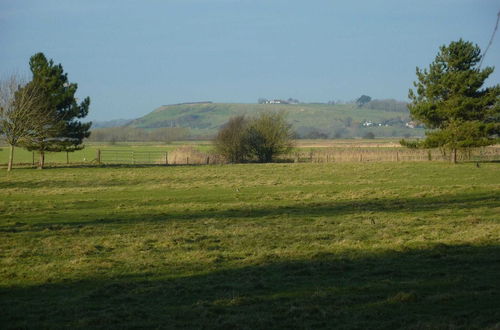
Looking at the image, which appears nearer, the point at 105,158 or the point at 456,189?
the point at 456,189

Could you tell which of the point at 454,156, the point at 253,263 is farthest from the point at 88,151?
the point at 253,263

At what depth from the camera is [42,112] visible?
1934 inches

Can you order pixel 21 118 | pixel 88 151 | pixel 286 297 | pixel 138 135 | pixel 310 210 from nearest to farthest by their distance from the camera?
pixel 286 297 → pixel 310 210 → pixel 21 118 → pixel 88 151 → pixel 138 135

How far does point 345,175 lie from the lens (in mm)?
37250

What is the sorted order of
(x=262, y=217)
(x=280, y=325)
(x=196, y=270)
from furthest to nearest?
(x=262, y=217)
(x=196, y=270)
(x=280, y=325)

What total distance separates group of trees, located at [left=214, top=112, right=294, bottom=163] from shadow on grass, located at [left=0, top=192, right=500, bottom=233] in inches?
1455

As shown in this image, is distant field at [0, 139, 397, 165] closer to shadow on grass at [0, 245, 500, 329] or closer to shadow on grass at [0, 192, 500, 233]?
shadow on grass at [0, 192, 500, 233]

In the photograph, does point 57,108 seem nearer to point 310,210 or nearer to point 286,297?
point 310,210

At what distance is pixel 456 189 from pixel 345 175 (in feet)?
38.0

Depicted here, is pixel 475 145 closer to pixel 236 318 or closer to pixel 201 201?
pixel 201 201

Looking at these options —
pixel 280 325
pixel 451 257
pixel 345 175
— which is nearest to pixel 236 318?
pixel 280 325

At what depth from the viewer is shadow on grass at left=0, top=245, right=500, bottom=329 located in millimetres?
7129

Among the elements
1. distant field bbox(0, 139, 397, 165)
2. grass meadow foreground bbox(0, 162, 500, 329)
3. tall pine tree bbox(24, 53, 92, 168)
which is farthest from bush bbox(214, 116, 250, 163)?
grass meadow foreground bbox(0, 162, 500, 329)

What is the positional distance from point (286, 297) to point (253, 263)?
2656mm
